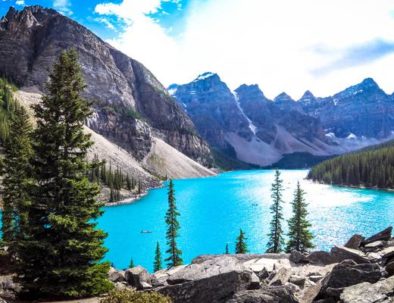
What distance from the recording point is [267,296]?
1380 cm

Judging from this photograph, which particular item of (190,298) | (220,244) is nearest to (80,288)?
(190,298)

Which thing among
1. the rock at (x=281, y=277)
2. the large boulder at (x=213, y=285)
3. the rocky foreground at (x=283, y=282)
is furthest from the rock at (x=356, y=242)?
the large boulder at (x=213, y=285)

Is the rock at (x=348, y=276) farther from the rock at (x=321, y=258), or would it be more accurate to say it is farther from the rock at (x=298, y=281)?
the rock at (x=321, y=258)

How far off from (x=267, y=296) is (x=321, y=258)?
12.0 metres

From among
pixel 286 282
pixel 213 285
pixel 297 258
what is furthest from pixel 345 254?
pixel 213 285

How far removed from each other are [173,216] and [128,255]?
20.3 m

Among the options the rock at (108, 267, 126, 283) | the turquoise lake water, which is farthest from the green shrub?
the turquoise lake water

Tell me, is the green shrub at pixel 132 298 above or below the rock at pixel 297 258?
above

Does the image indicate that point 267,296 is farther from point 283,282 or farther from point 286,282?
point 286,282

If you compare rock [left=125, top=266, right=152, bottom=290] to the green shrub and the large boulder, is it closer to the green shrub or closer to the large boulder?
the large boulder

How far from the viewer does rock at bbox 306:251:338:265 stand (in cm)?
2345

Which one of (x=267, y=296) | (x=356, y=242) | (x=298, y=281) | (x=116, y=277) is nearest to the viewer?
(x=267, y=296)

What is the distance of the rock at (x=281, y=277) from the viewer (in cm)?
1830

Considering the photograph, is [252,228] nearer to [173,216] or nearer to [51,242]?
[173,216]
